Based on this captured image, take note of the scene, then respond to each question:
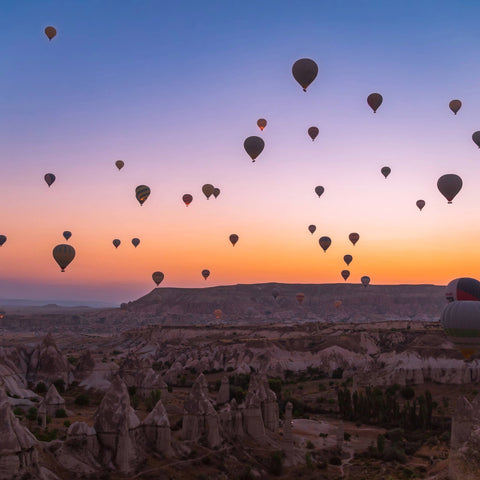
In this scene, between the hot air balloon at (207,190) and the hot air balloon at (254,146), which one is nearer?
the hot air balloon at (254,146)

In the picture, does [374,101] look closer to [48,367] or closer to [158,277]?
[158,277]

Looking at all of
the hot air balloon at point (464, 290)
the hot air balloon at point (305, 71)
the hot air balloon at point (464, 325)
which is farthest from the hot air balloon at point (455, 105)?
the hot air balloon at point (464, 325)

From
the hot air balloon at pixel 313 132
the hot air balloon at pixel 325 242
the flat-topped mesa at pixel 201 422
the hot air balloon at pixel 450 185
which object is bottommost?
the flat-topped mesa at pixel 201 422

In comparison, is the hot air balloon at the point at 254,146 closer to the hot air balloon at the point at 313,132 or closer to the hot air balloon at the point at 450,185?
the hot air balloon at the point at 313,132

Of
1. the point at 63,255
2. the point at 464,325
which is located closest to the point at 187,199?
the point at 63,255

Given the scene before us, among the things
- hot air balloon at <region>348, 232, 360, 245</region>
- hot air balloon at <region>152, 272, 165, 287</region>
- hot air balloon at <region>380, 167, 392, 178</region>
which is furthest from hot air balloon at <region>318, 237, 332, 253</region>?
hot air balloon at <region>152, 272, 165, 287</region>

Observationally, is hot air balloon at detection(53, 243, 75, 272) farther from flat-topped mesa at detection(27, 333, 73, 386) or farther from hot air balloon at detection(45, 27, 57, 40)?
hot air balloon at detection(45, 27, 57, 40)

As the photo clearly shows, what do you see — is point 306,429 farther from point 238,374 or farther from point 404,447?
point 238,374

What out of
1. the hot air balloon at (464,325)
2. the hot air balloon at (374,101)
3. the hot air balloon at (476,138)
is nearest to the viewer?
the hot air balloon at (464,325)

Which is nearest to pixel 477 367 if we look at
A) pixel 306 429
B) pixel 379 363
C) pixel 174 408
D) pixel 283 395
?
pixel 379 363
